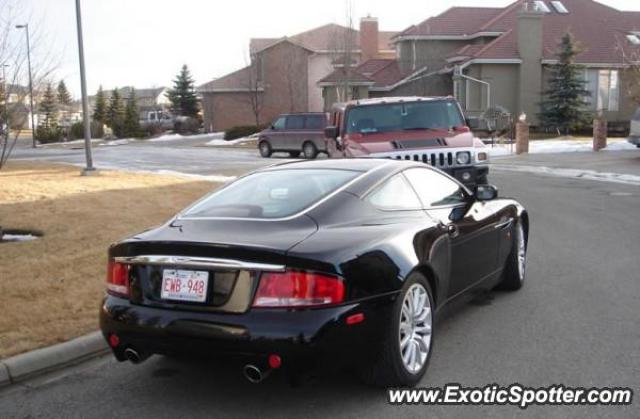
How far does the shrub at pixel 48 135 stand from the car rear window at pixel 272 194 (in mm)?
62044

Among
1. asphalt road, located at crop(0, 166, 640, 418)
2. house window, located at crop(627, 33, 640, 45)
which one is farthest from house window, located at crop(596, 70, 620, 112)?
asphalt road, located at crop(0, 166, 640, 418)

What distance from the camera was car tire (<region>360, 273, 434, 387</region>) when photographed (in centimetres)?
427

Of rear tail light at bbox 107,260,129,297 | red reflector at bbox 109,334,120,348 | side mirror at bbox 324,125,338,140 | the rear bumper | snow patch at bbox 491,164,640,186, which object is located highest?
side mirror at bbox 324,125,338,140

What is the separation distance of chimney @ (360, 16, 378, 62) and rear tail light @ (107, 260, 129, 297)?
47.3 m

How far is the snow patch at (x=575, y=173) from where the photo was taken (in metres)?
18.3

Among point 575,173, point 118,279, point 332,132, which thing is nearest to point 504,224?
point 118,279

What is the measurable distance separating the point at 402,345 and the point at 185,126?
57469mm

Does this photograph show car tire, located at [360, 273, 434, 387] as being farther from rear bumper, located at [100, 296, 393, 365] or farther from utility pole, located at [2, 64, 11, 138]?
utility pole, located at [2, 64, 11, 138]

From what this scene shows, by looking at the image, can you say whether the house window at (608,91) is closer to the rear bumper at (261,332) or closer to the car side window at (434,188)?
the car side window at (434,188)

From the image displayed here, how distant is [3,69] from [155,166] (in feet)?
42.8

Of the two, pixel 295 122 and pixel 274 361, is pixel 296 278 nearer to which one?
pixel 274 361

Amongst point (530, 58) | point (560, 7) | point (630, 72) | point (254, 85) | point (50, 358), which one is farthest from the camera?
point (254, 85)

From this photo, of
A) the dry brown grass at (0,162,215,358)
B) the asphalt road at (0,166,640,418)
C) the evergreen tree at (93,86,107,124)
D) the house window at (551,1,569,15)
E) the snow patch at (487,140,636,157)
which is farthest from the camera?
the evergreen tree at (93,86,107,124)

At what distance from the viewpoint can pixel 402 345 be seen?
14.7 ft
